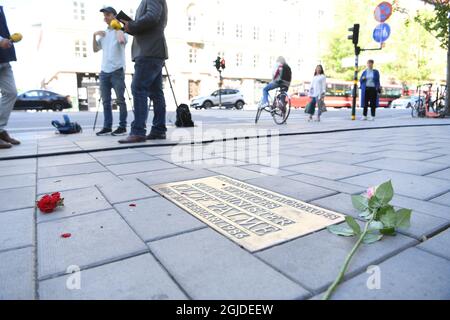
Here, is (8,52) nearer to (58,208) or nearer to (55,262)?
(58,208)

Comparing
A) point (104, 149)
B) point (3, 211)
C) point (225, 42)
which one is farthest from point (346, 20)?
point (3, 211)

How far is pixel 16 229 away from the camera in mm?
1916

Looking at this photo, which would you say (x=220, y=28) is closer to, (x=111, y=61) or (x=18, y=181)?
(x=111, y=61)

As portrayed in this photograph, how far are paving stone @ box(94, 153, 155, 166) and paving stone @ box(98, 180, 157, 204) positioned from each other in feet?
3.13

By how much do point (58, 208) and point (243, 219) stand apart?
1.18 meters

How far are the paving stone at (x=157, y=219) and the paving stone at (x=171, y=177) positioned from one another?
576 millimetres

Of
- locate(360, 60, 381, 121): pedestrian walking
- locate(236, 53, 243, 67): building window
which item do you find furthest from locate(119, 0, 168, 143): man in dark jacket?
locate(236, 53, 243, 67): building window

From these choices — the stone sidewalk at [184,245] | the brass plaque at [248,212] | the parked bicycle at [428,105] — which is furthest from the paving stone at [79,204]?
the parked bicycle at [428,105]

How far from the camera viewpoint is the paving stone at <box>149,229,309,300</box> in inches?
50.8

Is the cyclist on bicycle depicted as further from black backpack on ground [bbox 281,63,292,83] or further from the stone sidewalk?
the stone sidewalk

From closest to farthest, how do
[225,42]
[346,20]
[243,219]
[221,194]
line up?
1. [243,219]
2. [221,194]
3. [346,20]
4. [225,42]

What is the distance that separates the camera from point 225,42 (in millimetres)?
41094

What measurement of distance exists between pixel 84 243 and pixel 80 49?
1379 inches

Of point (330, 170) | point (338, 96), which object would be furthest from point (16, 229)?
point (338, 96)
